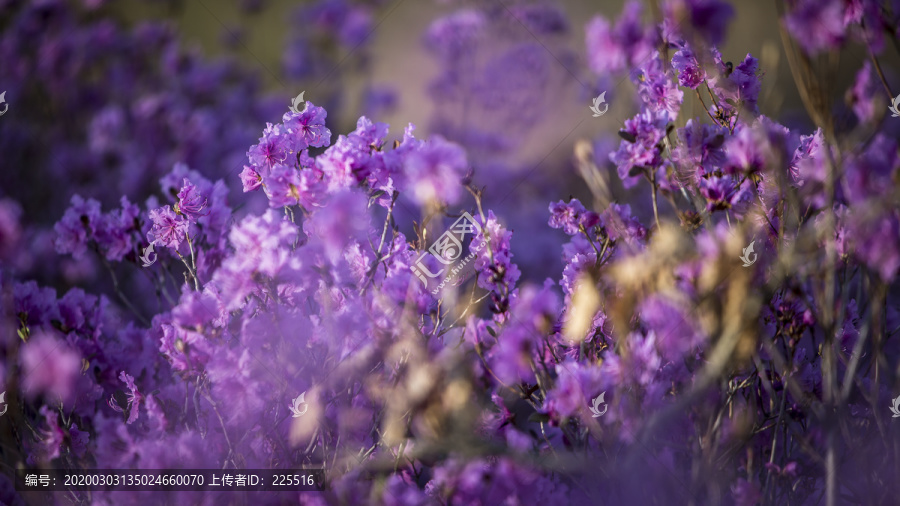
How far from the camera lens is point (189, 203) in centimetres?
142

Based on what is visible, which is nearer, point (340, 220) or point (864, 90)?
point (340, 220)

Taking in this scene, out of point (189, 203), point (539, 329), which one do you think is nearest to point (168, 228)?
point (189, 203)

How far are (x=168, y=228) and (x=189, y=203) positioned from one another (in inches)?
3.7

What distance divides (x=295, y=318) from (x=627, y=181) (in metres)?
0.81

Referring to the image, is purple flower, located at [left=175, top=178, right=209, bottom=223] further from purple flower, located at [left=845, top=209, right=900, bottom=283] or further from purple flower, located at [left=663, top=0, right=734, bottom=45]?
purple flower, located at [left=845, top=209, right=900, bottom=283]

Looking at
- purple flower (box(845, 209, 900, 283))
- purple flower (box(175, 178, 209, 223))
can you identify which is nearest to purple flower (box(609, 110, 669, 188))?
purple flower (box(845, 209, 900, 283))

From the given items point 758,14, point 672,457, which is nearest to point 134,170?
point 672,457

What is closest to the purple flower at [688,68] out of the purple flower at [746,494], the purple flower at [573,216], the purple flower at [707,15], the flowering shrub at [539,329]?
the flowering shrub at [539,329]

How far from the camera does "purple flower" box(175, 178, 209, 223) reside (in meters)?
1.41

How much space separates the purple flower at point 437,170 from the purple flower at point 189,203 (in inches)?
20.7

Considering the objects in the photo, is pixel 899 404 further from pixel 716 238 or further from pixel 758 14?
pixel 758 14

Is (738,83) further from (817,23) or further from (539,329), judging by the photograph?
(539,329)

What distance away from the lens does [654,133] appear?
134cm

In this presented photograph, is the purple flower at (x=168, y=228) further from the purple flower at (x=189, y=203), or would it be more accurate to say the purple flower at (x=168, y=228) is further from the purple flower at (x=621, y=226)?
the purple flower at (x=621, y=226)
